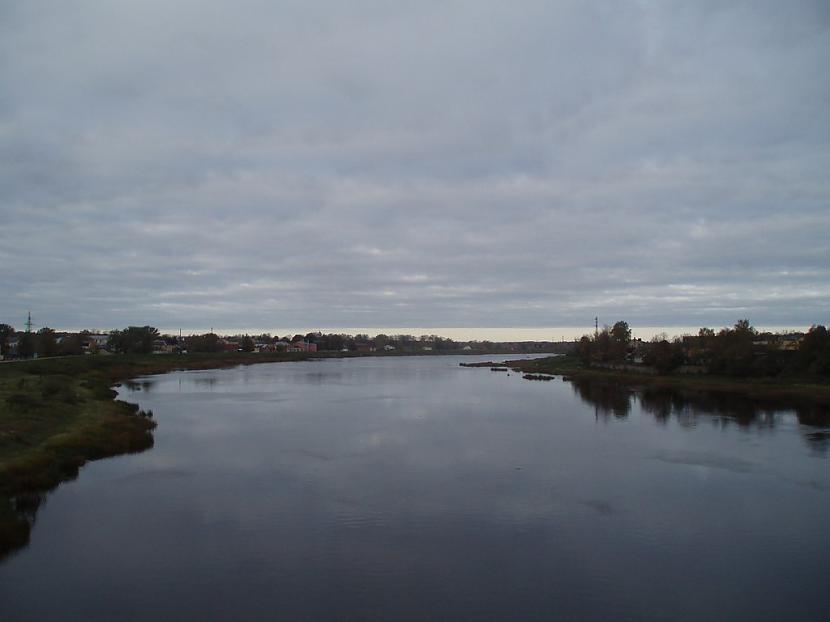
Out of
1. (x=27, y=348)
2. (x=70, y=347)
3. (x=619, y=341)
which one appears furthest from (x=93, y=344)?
(x=619, y=341)

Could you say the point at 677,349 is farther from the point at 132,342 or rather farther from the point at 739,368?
the point at 132,342

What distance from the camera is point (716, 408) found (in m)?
38.4

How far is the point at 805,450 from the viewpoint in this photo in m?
24.3

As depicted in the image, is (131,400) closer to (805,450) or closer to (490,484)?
(490,484)

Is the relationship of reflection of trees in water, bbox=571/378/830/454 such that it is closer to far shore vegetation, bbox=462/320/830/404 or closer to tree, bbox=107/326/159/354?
far shore vegetation, bbox=462/320/830/404

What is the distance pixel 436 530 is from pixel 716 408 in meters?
30.5

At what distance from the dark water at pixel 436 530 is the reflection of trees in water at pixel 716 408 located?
3.21 meters

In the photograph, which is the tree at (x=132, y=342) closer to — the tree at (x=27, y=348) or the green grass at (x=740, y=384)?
the tree at (x=27, y=348)

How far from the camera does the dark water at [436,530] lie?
35.3 feet

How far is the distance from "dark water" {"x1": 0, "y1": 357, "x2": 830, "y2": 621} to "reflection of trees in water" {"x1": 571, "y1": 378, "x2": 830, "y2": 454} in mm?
3214

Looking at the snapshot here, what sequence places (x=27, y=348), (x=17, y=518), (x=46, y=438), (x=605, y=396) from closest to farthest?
(x=17, y=518)
(x=46, y=438)
(x=605, y=396)
(x=27, y=348)

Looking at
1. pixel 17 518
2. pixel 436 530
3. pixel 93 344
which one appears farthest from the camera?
pixel 93 344

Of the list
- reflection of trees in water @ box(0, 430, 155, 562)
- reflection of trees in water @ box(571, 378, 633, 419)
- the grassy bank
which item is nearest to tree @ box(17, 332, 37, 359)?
the grassy bank

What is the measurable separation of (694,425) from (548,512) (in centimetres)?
1929
